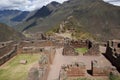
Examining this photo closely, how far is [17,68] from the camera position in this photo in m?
26.8

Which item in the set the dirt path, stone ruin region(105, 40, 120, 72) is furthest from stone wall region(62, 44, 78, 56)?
stone ruin region(105, 40, 120, 72)

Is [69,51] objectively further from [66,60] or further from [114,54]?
[114,54]

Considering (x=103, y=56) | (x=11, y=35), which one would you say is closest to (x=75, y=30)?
(x=103, y=56)

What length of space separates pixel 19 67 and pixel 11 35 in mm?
167254

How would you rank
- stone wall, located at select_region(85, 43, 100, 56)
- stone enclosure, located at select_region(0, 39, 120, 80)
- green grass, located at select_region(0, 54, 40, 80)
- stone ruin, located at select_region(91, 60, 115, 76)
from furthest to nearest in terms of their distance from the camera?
stone wall, located at select_region(85, 43, 100, 56), green grass, located at select_region(0, 54, 40, 80), stone ruin, located at select_region(91, 60, 115, 76), stone enclosure, located at select_region(0, 39, 120, 80)

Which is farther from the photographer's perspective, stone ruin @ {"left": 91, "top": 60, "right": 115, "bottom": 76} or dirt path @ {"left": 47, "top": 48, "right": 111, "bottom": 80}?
dirt path @ {"left": 47, "top": 48, "right": 111, "bottom": 80}

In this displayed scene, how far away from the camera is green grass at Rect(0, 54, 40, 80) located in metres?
24.4

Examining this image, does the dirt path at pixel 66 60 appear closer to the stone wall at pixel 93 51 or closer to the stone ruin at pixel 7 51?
the stone wall at pixel 93 51

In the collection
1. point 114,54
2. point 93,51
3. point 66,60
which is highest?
point 93,51

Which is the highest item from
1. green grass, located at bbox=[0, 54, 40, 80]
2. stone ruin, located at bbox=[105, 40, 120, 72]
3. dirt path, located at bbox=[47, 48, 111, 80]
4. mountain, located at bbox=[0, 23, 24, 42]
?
mountain, located at bbox=[0, 23, 24, 42]

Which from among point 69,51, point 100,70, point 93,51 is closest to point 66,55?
point 69,51

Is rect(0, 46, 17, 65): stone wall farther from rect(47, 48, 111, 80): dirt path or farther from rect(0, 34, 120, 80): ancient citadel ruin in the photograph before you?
rect(47, 48, 111, 80): dirt path

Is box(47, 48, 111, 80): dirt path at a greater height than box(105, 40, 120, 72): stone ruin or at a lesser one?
lesser

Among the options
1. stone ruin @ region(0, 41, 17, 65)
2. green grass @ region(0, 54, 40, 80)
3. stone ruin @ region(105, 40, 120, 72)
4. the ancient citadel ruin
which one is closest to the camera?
the ancient citadel ruin
